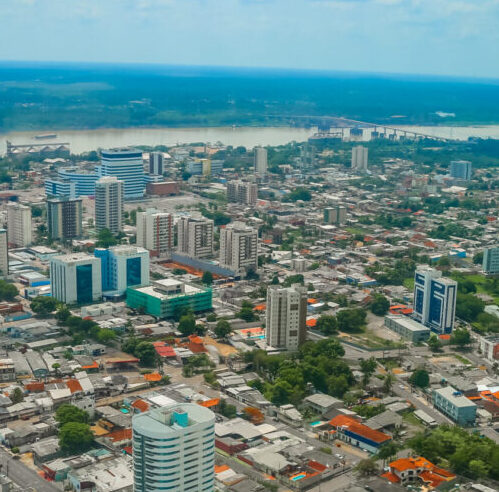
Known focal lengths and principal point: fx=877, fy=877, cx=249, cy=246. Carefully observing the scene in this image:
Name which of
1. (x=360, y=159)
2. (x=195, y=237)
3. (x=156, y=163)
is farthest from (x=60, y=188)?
(x=360, y=159)

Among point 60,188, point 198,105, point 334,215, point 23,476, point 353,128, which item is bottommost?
point 23,476

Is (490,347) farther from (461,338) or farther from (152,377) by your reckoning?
(152,377)

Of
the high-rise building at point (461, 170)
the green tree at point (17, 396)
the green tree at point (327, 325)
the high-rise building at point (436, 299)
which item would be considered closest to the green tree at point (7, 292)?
the green tree at point (17, 396)

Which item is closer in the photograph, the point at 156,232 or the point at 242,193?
the point at 156,232

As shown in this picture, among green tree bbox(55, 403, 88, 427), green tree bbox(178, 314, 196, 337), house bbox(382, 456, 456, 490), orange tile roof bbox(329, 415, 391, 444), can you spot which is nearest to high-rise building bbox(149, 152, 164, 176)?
green tree bbox(178, 314, 196, 337)

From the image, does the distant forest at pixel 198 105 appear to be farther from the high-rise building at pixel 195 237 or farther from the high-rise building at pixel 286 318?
the high-rise building at pixel 286 318

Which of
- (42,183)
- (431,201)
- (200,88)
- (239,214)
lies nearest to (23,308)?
(239,214)

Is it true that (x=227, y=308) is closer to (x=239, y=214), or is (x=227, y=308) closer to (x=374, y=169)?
(x=239, y=214)
